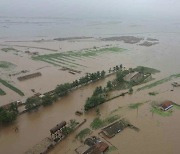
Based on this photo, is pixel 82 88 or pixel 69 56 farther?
pixel 69 56

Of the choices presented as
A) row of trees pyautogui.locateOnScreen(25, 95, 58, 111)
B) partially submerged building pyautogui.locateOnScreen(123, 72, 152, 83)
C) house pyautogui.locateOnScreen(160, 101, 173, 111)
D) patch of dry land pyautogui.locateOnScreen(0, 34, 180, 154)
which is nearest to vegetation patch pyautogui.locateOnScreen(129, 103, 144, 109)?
patch of dry land pyautogui.locateOnScreen(0, 34, 180, 154)

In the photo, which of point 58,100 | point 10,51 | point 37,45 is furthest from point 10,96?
point 37,45

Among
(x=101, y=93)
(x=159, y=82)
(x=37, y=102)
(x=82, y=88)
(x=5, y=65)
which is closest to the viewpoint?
(x=37, y=102)

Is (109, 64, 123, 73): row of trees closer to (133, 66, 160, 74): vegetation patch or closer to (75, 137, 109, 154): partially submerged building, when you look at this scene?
(133, 66, 160, 74): vegetation patch

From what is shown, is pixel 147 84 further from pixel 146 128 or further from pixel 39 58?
pixel 39 58

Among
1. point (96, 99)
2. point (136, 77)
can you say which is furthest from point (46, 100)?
point (136, 77)

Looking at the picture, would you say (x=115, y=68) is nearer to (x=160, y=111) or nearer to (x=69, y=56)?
(x=69, y=56)
